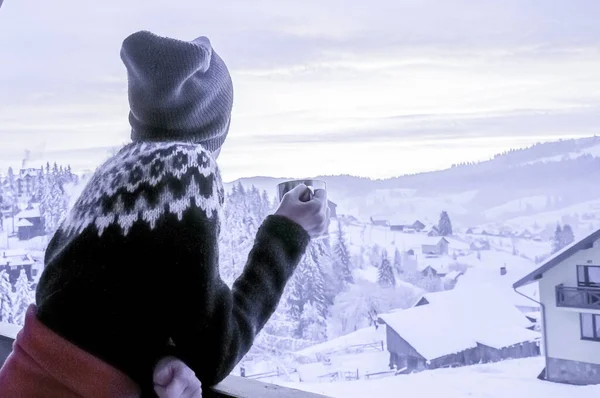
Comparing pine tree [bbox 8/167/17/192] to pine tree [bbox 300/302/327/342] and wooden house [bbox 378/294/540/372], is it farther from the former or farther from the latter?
wooden house [bbox 378/294/540/372]

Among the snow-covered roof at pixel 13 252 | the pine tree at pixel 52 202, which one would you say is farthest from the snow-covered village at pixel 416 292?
the snow-covered roof at pixel 13 252

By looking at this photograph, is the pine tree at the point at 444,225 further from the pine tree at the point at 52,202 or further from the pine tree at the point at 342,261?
the pine tree at the point at 52,202

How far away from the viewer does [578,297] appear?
1038 mm

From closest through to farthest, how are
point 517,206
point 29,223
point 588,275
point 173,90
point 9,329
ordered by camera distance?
1. point 173,90
2. point 588,275
3. point 517,206
4. point 9,329
5. point 29,223

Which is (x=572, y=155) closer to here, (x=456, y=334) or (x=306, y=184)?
(x=456, y=334)

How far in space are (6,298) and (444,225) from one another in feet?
4.69

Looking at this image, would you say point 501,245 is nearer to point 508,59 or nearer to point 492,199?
point 492,199

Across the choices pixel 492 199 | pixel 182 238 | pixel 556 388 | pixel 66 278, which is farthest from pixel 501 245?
pixel 66 278

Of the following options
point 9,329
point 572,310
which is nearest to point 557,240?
point 572,310

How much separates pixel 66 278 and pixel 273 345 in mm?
645

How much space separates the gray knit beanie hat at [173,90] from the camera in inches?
36.5

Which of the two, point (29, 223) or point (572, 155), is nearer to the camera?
point (572, 155)

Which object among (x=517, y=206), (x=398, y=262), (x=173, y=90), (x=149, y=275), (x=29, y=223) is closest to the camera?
(x=149, y=275)

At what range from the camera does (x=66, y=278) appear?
0.83m
